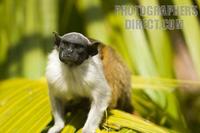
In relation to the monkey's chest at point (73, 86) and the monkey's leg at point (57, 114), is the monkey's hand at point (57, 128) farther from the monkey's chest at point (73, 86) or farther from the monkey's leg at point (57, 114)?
the monkey's chest at point (73, 86)

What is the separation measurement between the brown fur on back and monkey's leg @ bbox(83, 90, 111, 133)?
8.7 inches

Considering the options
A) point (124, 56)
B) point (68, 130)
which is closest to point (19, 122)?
point (68, 130)

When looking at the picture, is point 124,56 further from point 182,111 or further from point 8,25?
point 8,25

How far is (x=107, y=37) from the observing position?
405cm

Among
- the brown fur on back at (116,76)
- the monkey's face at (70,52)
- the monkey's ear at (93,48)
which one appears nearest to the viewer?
the monkey's face at (70,52)

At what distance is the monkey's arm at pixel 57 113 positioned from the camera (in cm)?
308

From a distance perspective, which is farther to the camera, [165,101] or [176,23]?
[176,23]

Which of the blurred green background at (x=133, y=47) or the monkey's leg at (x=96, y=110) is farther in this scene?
the blurred green background at (x=133, y=47)

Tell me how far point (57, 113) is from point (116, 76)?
0.56 m

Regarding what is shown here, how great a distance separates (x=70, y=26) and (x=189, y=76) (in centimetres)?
104

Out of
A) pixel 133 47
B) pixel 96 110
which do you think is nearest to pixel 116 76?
pixel 133 47

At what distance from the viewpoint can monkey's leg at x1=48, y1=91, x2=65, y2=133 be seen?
307 cm

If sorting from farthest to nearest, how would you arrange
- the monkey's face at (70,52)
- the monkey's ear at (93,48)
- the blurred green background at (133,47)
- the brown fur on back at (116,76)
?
the blurred green background at (133,47) < the brown fur on back at (116,76) < the monkey's ear at (93,48) < the monkey's face at (70,52)

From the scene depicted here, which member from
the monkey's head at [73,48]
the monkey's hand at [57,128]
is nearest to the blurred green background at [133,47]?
the monkey's head at [73,48]
